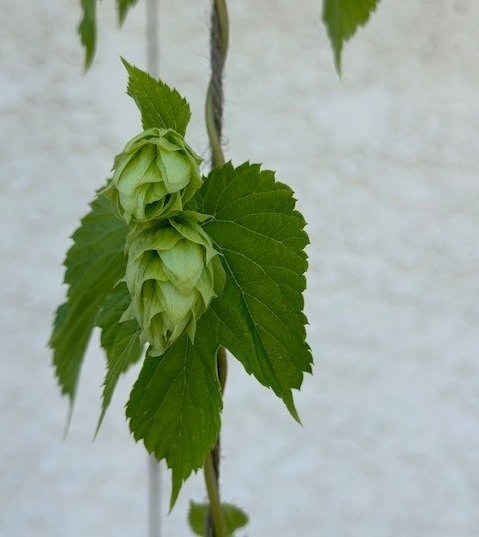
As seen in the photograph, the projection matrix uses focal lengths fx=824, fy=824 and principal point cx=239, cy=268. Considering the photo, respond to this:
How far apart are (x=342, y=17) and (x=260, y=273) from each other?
0.17m

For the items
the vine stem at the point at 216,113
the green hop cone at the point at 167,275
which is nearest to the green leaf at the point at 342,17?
the vine stem at the point at 216,113

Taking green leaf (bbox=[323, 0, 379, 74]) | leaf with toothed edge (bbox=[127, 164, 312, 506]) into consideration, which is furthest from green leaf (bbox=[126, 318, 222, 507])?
green leaf (bbox=[323, 0, 379, 74])

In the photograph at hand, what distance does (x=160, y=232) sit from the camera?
0.24 metres

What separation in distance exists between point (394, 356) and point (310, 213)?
187mm

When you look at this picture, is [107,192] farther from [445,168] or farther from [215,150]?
[445,168]

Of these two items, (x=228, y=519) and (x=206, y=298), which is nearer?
(x=206, y=298)

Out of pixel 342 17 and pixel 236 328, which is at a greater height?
pixel 342 17

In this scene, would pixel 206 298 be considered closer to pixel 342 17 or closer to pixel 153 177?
pixel 153 177

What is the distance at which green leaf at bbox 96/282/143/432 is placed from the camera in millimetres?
273

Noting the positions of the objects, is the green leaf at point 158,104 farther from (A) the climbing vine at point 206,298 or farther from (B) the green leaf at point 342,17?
(B) the green leaf at point 342,17

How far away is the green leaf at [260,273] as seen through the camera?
26cm

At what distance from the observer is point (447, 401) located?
0.94 m

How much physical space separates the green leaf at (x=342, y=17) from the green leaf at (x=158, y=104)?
138 mm

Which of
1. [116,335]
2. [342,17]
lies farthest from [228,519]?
[342,17]
